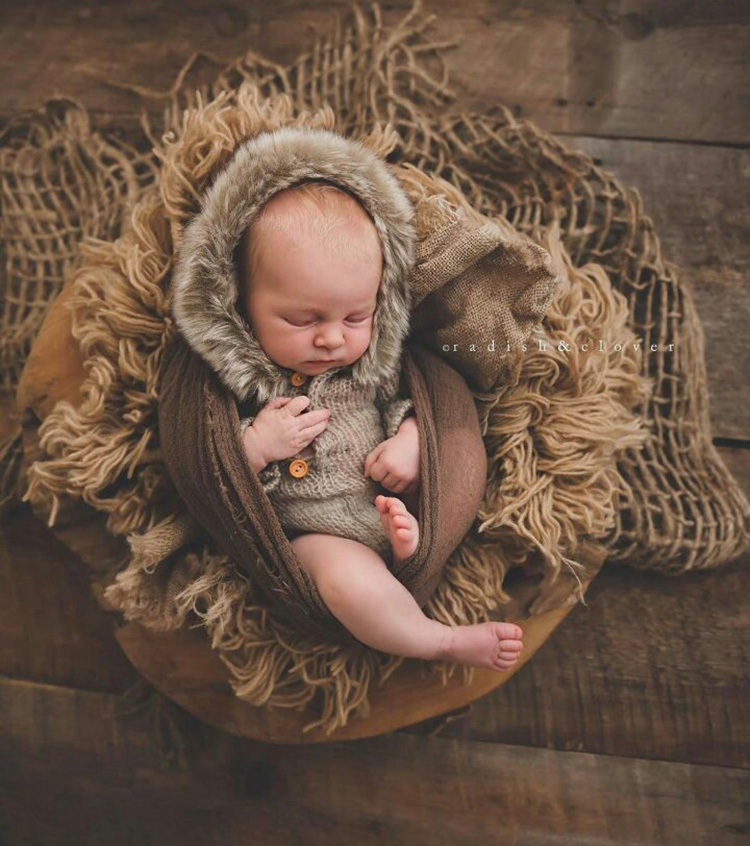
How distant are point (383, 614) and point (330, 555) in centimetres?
Result: 9

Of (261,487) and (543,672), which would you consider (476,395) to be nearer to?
(261,487)

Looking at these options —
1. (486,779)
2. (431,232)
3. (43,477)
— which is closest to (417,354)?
(431,232)

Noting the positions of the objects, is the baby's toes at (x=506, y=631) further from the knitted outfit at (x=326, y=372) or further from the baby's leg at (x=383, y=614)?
the knitted outfit at (x=326, y=372)

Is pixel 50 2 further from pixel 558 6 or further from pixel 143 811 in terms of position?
pixel 143 811

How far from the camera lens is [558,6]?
4.79ft

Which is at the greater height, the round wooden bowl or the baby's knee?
the baby's knee

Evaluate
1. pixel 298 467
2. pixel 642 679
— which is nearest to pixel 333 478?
pixel 298 467

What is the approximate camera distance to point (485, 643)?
3.46ft

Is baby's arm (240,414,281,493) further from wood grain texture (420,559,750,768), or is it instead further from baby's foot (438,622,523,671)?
wood grain texture (420,559,750,768)

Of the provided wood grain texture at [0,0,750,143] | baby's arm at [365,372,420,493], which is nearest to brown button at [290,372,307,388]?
baby's arm at [365,372,420,493]

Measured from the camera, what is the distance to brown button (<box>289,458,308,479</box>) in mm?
1047

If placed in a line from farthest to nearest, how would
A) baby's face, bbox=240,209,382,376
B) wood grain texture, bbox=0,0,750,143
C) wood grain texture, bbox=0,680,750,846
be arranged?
wood grain texture, bbox=0,0,750,143
wood grain texture, bbox=0,680,750,846
baby's face, bbox=240,209,382,376

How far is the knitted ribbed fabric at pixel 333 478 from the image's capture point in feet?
3.50

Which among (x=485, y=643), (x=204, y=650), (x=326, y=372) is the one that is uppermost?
(x=326, y=372)
